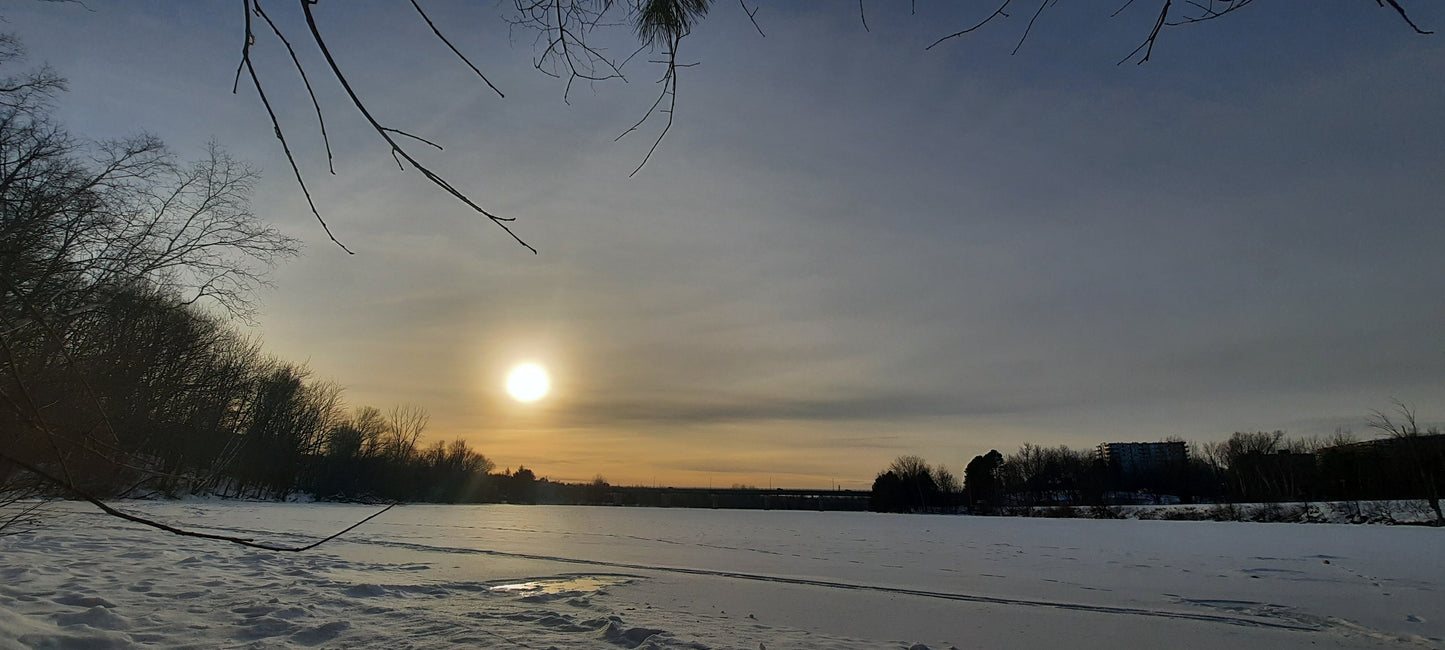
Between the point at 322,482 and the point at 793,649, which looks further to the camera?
the point at 322,482

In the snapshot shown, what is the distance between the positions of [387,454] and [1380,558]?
67.6 meters

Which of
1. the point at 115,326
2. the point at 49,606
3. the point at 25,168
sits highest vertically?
the point at 25,168

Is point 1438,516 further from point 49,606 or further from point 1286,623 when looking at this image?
point 49,606

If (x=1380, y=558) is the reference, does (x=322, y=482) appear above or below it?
above

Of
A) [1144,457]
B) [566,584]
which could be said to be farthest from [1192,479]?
[566,584]

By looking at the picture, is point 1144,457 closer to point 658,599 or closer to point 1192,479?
point 1192,479

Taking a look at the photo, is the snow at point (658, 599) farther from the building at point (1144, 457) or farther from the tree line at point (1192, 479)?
the building at point (1144, 457)

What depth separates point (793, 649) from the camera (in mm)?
5098

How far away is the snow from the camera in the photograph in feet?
15.6

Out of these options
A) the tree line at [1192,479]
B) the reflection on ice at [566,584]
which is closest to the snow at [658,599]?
the reflection on ice at [566,584]

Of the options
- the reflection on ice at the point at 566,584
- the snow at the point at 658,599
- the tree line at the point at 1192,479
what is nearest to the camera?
the snow at the point at 658,599

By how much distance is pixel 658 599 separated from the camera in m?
7.36

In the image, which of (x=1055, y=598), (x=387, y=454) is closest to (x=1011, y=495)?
(x=387, y=454)

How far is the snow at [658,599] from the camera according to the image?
4.76 meters
